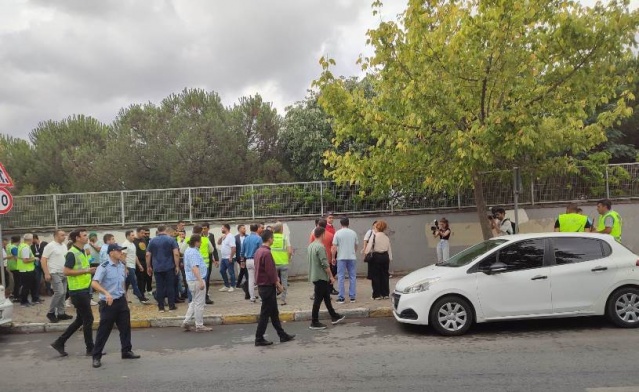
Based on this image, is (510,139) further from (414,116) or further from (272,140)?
(272,140)

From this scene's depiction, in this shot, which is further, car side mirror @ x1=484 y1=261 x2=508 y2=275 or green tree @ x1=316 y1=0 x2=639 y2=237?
green tree @ x1=316 y1=0 x2=639 y2=237

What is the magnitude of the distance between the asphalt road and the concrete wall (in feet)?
18.9

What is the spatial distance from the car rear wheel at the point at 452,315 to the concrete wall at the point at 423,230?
6.70 metres

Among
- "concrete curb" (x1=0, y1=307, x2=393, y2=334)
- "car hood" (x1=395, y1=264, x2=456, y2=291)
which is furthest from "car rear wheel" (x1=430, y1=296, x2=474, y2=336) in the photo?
"concrete curb" (x1=0, y1=307, x2=393, y2=334)

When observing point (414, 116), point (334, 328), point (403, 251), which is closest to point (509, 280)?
point (334, 328)

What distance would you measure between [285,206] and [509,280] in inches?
314

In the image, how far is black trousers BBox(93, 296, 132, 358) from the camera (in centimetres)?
677

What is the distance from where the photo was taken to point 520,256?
778 cm

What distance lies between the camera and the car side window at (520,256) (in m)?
7.69

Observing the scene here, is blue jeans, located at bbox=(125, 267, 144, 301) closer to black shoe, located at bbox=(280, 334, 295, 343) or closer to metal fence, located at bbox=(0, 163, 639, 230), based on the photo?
metal fence, located at bbox=(0, 163, 639, 230)

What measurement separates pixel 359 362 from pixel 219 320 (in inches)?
152

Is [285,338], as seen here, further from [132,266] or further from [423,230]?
[423,230]

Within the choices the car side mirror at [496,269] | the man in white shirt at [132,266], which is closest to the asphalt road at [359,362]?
the car side mirror at [496,269]

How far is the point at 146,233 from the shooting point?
12148mm
